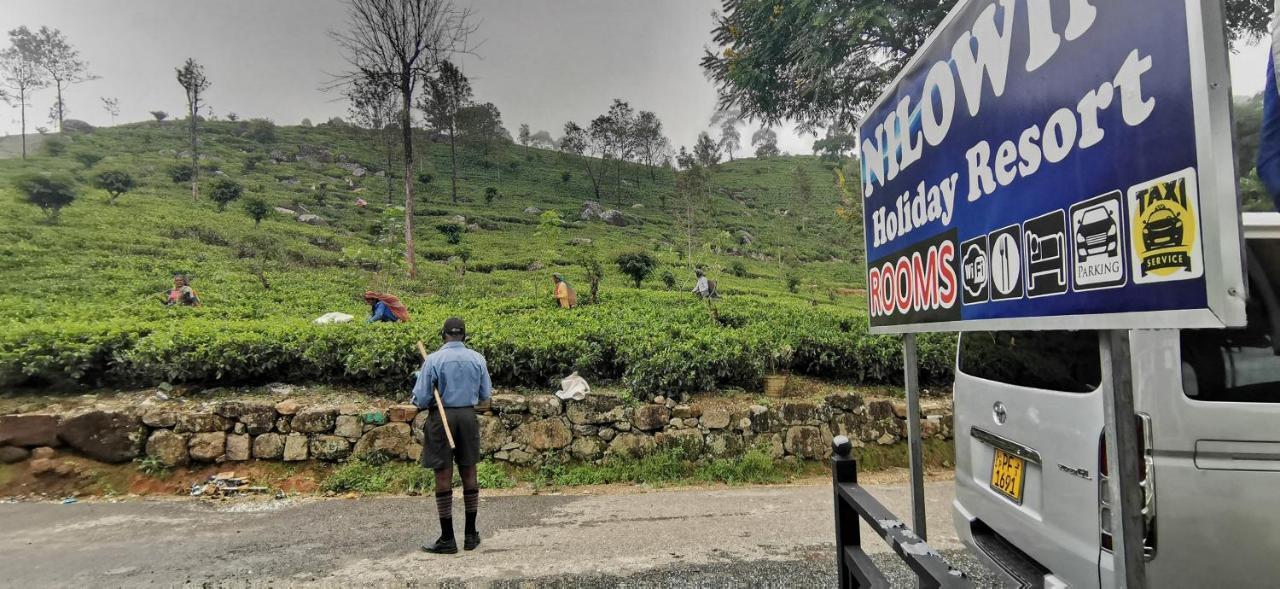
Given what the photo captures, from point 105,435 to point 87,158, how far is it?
32095mm

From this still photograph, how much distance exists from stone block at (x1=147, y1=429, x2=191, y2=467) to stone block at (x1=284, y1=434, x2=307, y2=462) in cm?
97

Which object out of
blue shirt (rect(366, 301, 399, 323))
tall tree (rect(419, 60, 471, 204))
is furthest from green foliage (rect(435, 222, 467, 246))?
blue shirt (rect(366, 301, 399, 323))

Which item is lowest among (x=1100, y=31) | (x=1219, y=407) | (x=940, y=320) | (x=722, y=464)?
(x=722, y=464)

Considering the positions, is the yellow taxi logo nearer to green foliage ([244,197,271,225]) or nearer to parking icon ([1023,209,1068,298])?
parking icon ([1023,209,1068,298])

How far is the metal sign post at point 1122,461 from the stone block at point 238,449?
710cm

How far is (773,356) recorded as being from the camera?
687 cm

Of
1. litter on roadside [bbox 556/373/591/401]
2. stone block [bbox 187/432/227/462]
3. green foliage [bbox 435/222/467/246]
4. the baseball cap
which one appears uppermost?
green foliage [bbox 435/222/467/246]

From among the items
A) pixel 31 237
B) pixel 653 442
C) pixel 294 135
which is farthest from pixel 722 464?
pixel 294 135

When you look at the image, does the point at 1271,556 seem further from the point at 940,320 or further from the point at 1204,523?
the point at 940,320

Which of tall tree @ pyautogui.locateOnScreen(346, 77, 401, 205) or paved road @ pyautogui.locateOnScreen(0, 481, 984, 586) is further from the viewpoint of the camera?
tall tree @ pyautogui.locateOnScreen(346, 77, 401, 205)

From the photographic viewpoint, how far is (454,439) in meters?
4.23

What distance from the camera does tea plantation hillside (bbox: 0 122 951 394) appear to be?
6.51 metres

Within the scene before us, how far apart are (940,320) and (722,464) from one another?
4.27 m

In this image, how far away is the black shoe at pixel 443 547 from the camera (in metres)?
3.95
